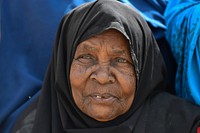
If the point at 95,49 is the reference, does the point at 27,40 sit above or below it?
below

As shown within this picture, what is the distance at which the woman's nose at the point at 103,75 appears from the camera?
232 cm

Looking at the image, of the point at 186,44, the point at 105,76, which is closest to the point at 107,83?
the point at 105,76

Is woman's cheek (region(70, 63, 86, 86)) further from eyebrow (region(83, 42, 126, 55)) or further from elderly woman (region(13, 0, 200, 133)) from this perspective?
eyebrow (region(83, 42, 126, 55))

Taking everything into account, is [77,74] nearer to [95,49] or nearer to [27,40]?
[95,49]

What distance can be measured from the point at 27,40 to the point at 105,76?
0.83 meters

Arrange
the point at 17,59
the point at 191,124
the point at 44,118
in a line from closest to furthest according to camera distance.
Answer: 1. the point at 191,124
2. the point at 44,118
3. the point at 17,59

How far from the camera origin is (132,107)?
8.08 ft

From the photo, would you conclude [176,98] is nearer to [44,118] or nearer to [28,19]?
[44,118]

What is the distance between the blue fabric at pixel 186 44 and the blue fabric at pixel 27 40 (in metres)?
0.17

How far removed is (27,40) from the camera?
2994 mm

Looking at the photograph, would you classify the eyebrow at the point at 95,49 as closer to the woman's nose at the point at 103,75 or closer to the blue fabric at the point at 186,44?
the woman's nose at the point at 103,75

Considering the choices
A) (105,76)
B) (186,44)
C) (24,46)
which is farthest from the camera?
(24,46)

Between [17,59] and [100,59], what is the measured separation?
2.41 feet

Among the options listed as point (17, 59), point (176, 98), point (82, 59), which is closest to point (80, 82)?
point (82, 59)
